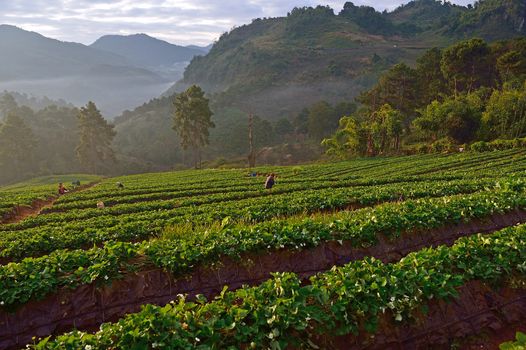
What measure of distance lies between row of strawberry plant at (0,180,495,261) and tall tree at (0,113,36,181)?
94742mm

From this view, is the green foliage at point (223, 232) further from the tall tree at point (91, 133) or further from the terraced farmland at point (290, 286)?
the tall tree at point (91, 133)

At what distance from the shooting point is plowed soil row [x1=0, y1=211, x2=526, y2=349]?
888 cm

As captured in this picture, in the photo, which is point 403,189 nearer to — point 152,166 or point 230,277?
point 230,277

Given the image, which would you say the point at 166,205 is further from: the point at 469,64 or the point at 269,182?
the point at 469,64

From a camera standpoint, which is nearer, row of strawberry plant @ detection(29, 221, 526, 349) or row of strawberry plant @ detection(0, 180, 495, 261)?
row of strawberry plant @ detection(29, 221, 526, 349)

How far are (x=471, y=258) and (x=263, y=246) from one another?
5436 mm

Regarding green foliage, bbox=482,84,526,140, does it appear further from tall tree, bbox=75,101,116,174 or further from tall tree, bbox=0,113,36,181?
tall tree, bbox=0,113,36,181

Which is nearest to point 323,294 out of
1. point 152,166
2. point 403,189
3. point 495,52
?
point 403,189

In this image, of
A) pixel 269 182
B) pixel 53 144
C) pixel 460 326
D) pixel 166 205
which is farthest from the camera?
pixel 53 144

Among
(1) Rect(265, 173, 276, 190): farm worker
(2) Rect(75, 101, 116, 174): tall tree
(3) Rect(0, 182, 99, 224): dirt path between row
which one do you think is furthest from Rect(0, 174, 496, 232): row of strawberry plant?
(2) Rect(75, 101, 116, 174): tall tree

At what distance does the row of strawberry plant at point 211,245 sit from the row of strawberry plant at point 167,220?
14.5 ft

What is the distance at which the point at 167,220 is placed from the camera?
60.5 feet

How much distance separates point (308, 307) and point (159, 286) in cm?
480

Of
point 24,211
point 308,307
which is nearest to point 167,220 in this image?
point 308,307
